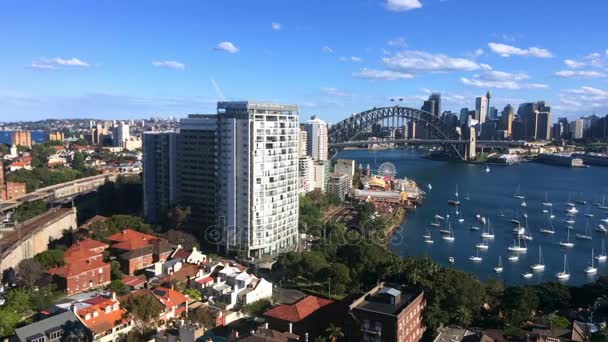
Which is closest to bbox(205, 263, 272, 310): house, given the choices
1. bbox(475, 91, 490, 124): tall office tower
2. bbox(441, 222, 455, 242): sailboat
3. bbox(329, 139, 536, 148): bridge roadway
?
bbox(441, 222, 455, 242): sailboat

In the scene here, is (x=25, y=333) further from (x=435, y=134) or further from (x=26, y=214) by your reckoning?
(x=435, y=134)

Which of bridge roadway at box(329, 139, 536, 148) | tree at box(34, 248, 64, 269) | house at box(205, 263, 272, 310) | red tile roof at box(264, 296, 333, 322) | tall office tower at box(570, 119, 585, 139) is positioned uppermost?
tall office tower at box(570, 119, 585, 139)

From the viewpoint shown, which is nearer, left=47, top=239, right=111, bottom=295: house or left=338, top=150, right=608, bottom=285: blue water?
left=47, top=239, right=111, bottom=295: house

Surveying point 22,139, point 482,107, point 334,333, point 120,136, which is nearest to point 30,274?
point 334,333

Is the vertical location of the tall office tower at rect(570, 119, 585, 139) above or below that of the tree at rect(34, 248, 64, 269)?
above

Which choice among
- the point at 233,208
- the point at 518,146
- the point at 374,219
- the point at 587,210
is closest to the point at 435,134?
the point at 518,146

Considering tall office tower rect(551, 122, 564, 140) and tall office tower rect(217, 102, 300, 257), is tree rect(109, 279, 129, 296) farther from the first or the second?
tall office tower rect(551, 122, 564, 140)

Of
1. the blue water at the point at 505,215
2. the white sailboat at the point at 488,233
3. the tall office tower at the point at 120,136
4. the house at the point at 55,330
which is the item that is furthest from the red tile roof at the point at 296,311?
the tall office tower at the point at 120,136
